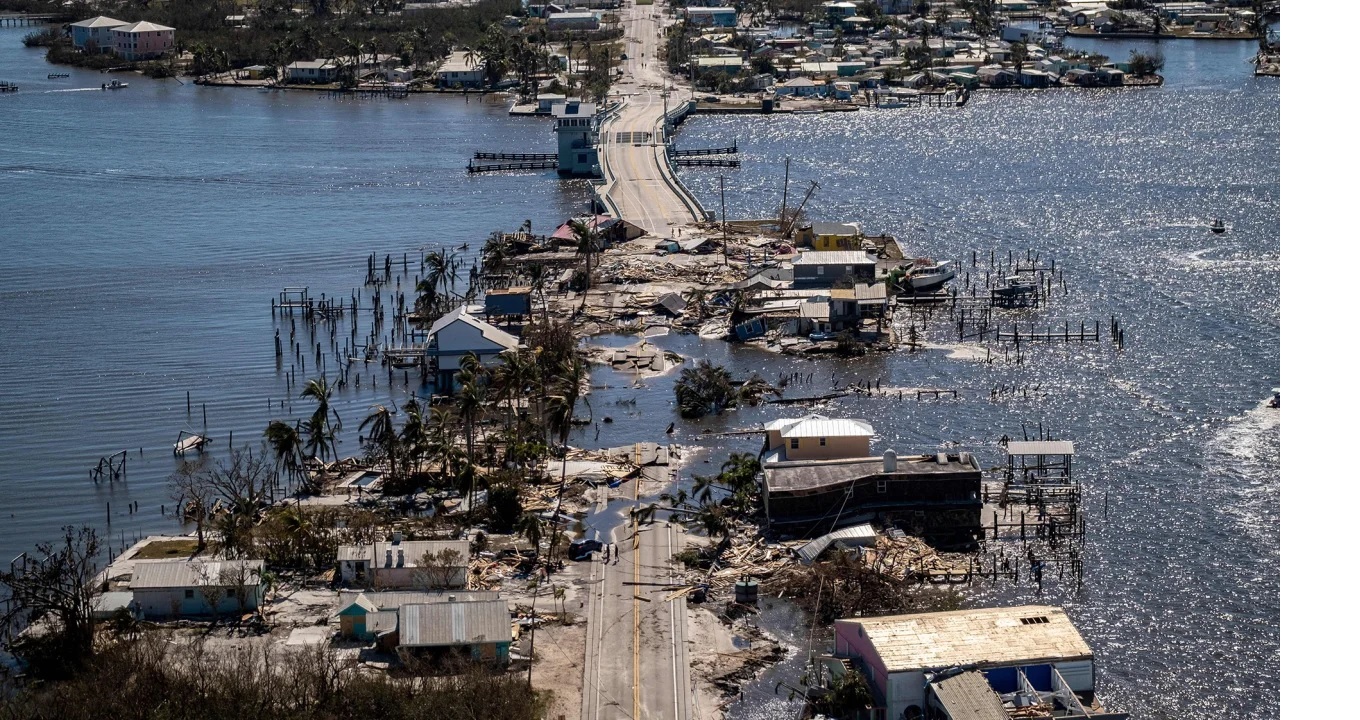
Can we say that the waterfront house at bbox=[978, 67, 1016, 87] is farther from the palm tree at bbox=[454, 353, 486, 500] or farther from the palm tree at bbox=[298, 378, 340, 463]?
the palm tree at bbox=[298, 378, 340, 463]

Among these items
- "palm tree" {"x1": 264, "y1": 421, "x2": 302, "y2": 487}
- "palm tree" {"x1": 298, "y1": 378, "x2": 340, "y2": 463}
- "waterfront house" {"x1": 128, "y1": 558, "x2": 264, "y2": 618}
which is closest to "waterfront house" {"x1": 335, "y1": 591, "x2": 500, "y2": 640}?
"waterfront house" {"x1": 128, "y1": 558, "x2": 264, "y2": 618}

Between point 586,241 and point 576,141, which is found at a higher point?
point 576,141

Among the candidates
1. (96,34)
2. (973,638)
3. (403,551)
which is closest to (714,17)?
(96,34)

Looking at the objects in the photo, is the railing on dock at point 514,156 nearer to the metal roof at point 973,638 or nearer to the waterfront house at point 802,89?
the waterfront house at point 802,89

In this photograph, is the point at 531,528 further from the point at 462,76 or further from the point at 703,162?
the point at 462,76

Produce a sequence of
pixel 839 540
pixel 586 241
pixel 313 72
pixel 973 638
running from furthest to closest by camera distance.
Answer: pixel 313 72
pixel 586 241
pixel 839 540
pixel 973 638

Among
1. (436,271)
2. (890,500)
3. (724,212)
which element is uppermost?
(724,212)

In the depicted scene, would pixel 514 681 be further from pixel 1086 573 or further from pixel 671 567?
pixel 1086 573
